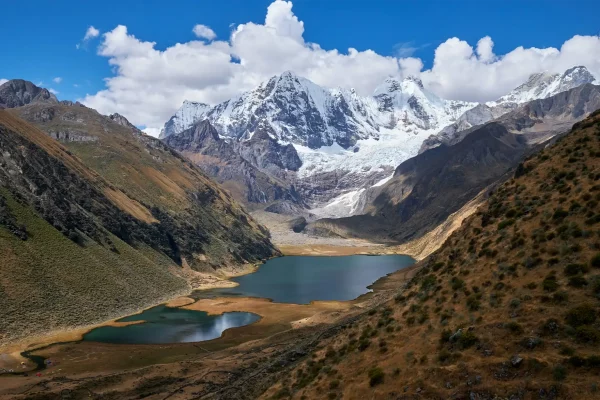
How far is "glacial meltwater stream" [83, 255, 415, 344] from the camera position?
75125mm

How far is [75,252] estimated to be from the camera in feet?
298

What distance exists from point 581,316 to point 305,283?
128 m

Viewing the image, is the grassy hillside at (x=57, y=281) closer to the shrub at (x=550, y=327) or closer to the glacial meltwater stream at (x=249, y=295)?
the glacial meltwater stream at (x=249, y=295)

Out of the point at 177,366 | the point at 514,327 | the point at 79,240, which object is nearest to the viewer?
the point at 514,327

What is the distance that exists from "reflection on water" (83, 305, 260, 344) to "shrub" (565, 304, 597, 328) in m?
61.1

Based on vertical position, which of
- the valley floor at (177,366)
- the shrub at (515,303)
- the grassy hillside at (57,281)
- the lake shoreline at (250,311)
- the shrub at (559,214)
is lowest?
the lake shoreline at (250,311)

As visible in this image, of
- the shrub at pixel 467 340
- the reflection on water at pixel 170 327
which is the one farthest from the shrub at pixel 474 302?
the reflection on water at pixel 170 327

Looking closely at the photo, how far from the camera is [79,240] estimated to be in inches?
3829

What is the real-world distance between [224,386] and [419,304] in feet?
77.3

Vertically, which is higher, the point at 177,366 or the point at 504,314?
the point at 504,314

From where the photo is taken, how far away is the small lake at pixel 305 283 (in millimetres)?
→ 120312

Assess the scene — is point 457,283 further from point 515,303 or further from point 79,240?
point 79,240

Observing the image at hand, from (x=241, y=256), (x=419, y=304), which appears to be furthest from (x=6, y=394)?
(x=241, y=256)

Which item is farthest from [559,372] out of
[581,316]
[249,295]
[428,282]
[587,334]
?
[249,295]
